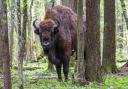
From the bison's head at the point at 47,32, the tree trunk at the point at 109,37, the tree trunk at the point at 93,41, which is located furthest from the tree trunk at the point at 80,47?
the tree trunk at the point at 109,37

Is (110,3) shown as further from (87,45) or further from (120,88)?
(120,88)

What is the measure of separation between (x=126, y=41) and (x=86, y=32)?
40.5 meters

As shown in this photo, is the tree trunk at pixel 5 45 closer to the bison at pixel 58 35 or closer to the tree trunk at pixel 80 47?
the tree trunk at pixel 80 47

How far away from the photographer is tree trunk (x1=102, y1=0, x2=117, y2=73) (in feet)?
54.9

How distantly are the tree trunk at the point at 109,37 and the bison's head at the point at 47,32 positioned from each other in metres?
2.67

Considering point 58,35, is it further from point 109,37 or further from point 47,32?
point 109,37

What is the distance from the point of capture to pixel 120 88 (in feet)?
40.8

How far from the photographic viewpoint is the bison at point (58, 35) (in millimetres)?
14820

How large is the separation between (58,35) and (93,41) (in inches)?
109

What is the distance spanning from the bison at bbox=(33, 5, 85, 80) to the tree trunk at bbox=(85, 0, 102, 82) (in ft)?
7.25

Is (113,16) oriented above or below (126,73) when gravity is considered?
above

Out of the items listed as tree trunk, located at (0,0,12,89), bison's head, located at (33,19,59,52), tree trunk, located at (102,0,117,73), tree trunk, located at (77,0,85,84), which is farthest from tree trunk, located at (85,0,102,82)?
tree trunk, located at (0,0,12,89)

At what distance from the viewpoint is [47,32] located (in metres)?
14.8

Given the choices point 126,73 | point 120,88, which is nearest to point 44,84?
point 120,88
